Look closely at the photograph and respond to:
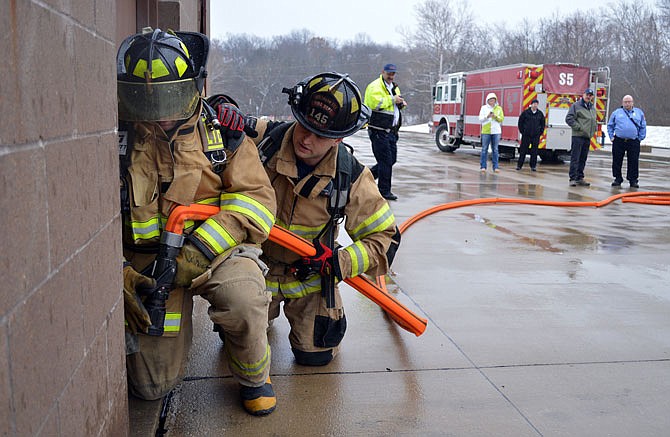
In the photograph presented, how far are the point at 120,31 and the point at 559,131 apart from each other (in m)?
14.0

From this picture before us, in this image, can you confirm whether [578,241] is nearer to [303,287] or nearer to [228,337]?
[303,287]

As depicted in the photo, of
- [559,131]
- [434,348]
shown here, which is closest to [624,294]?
[434,348]

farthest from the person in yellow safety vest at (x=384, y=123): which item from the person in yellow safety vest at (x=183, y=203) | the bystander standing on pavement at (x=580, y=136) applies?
the person in yellow safety vest at (x=183, y=203)

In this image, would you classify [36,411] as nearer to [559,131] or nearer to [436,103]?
[559,131]

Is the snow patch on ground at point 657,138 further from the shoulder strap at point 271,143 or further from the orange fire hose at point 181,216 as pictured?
the orange fire hose at point 181,216

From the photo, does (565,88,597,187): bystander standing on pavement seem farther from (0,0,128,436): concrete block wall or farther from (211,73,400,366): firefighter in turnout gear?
(0,0,128,436): concrete block wall

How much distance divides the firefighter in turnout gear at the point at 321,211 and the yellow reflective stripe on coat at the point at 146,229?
30.1 inches

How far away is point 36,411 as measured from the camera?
142 centimetres

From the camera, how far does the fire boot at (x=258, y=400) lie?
2773mm

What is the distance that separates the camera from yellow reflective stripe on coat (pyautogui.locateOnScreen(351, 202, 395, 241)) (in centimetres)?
333

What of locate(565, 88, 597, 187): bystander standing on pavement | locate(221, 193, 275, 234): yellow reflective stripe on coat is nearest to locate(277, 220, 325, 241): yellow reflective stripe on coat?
locate(221, 193, 275, 234): yellow reflective stripe on coat

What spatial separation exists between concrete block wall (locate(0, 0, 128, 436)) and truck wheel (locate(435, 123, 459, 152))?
1930 centimetres

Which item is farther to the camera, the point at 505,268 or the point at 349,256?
the point at 505,268

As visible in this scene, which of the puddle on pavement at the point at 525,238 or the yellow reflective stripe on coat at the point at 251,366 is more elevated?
the yellow reflective stripe on coat at the point at 251,366
